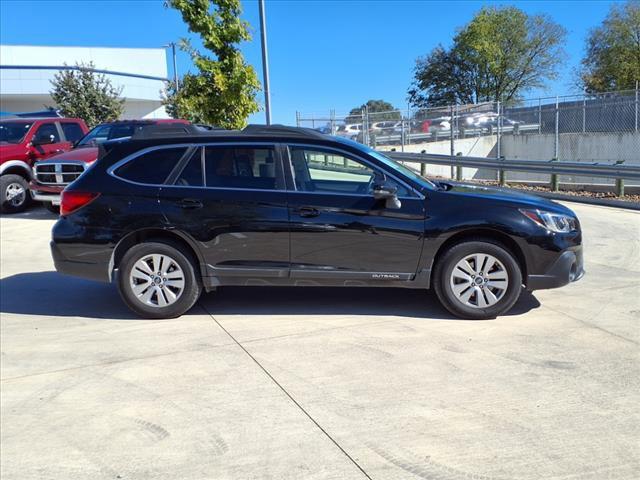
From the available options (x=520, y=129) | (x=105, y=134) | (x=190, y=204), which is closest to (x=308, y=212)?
(x=190, y=204)

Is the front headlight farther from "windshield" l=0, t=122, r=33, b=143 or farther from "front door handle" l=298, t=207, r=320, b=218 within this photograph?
"windshield" l=0, t=122, r=33, b=143

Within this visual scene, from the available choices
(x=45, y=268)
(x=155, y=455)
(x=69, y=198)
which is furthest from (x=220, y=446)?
(x=45, y=268)

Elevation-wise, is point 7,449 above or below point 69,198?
below

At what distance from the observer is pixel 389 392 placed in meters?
3.97

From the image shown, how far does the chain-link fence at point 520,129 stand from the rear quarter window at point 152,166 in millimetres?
15487

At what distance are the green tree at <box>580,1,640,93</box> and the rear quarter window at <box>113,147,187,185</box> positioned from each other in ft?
154

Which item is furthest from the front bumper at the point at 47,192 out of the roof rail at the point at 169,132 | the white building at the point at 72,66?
the white building at the point at 72,66

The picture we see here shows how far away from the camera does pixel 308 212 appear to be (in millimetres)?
5387

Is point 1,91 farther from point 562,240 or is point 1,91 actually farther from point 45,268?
point 562,240

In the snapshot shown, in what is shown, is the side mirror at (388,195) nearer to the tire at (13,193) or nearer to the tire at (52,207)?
the tire at (52,207)

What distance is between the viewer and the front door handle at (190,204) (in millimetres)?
5500

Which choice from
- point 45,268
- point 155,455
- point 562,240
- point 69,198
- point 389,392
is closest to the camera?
point 155,455

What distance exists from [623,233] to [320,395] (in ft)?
23.3

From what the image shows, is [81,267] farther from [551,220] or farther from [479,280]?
[551,220]
